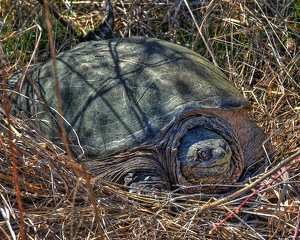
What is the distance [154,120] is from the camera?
2.68 metres

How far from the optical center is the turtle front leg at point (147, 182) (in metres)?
2.54

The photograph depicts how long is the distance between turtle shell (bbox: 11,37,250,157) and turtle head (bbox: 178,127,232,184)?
0.22 meters

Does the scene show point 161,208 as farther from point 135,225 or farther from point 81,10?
point 81,10

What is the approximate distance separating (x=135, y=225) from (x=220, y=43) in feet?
7.92

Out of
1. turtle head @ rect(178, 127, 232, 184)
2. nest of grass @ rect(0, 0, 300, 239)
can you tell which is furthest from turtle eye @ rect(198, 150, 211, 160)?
nest of grass @ rect(0, 0, 300, 239)

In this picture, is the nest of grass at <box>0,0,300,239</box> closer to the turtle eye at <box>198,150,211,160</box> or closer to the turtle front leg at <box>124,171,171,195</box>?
the turtle front leg at <box>124,171,171,195</box>

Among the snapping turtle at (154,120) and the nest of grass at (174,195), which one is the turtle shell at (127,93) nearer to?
the snapping turtle at (154,120)

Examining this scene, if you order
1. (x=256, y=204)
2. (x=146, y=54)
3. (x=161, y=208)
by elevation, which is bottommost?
(x=256, y=204)

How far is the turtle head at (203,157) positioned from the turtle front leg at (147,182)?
0.17 meters

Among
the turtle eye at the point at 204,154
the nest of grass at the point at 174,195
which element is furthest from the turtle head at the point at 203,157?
the nest of grass at the point at 174,195

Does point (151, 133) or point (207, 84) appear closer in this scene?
point (151, 133)

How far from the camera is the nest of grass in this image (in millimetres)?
2094

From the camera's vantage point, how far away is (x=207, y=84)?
2857mm

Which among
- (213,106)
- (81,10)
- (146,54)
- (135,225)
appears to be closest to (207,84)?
(213,106)
